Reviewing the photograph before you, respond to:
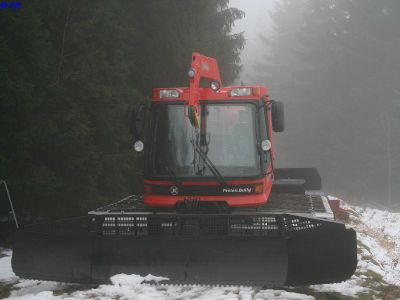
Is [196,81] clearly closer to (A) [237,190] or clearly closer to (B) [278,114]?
(B) [278,114]

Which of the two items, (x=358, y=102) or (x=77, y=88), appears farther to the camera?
(x=358, y=102)

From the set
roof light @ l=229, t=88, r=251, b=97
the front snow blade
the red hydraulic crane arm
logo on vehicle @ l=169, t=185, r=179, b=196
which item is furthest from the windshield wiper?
roof light @ l=229, t=88, r=251, b=97

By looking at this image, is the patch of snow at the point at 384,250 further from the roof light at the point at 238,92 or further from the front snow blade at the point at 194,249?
the roof light at the point at 238,92

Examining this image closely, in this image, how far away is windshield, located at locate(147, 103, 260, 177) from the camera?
7.03 m

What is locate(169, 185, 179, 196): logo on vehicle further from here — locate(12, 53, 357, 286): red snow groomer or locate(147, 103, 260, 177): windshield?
locate(147, 103, 260, 177): windshield

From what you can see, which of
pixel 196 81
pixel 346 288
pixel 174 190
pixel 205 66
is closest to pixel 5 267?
pixel 174 190

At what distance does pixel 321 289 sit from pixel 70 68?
6.70 meters

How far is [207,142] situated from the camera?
7.07 meters

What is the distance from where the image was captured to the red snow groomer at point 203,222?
6027 millimetres

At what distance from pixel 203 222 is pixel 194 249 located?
0.38m

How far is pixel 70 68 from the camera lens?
34.0 ft

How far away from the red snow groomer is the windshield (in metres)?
0.01

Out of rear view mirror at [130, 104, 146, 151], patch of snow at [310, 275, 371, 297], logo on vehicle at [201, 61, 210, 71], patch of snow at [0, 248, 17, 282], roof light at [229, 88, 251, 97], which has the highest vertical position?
logo on vehicle at [201, 61, 210, 71]

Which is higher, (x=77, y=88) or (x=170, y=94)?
(x=77, y=88)
